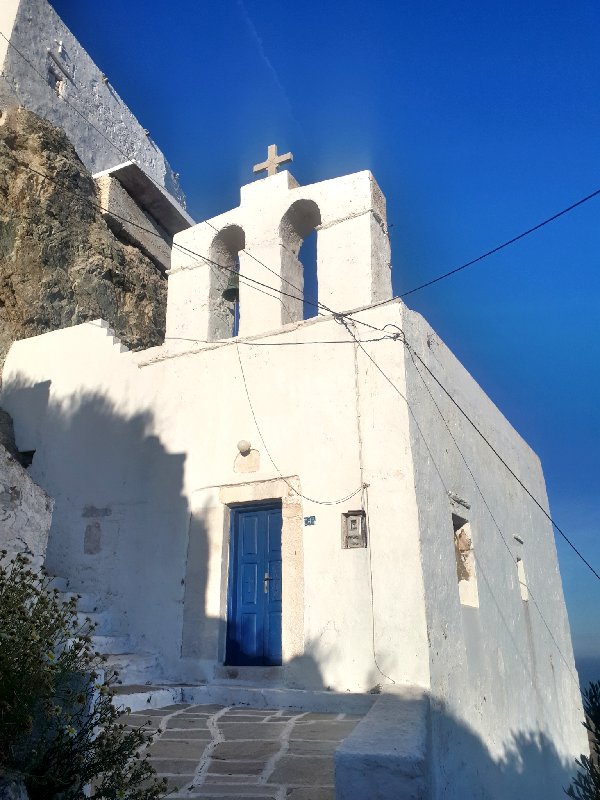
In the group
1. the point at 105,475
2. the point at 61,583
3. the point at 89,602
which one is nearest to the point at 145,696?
the point at 89,602

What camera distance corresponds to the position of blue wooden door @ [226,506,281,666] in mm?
6004

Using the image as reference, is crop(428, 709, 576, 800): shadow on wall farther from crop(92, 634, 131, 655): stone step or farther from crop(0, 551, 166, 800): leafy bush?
crop(92, 634, 131, 655): stone step

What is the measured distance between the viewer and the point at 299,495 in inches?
242

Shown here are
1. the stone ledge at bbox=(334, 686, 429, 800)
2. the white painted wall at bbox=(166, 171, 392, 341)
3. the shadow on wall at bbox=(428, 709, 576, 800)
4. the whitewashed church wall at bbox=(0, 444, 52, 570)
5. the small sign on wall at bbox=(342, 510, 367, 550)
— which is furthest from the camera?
the white painted wall at bbox=(166, 171, 392, 341)

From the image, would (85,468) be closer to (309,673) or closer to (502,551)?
(309,673)

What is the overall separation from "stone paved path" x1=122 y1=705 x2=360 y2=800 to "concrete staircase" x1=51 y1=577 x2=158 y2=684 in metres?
0.82

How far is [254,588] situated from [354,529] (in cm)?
133

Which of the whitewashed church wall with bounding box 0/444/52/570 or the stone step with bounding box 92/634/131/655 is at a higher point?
the whitewashed church wall with bounding box 0/444/52/570

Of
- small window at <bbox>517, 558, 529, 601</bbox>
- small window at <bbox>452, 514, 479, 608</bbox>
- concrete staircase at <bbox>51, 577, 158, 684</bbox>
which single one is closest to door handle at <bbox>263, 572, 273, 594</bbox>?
concrete staircase at <bbox>51, 577, 158, 684</bbox>

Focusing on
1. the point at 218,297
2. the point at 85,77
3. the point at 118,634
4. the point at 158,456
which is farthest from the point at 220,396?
the point at 85,77

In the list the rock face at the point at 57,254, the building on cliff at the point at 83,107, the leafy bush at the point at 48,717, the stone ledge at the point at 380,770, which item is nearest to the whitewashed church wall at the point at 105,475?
the rock face at the point at 57,254

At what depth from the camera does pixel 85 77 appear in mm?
16656

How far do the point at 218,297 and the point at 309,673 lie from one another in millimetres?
4743

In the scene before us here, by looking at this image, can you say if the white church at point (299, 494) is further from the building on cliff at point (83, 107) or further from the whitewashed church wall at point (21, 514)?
the building on cliff at point (83, 107)
